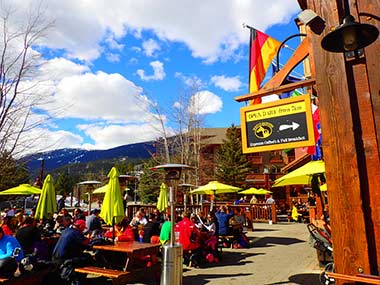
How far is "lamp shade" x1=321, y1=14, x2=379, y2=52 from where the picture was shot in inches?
127

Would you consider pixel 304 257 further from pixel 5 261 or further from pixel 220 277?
pixel 5 261

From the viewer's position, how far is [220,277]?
805 centimetres

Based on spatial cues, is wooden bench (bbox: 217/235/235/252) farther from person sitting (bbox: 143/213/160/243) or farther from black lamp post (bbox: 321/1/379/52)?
black lamp post (bbox: 321/1/379/52)

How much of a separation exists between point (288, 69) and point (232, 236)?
9.16 meters

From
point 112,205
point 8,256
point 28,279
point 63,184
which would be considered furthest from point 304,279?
point 63,184

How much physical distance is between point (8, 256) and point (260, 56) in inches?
260

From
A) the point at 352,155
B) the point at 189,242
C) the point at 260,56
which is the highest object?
the point at 260,56

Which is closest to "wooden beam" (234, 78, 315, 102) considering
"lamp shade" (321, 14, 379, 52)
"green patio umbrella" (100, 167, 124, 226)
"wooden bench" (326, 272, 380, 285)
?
"lamp shade" (321, 14, 379, 52)

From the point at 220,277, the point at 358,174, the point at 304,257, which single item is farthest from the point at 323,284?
the point at 358,174

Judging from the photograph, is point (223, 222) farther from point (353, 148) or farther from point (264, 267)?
point (353, 148)

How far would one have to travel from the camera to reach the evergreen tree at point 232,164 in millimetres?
38844

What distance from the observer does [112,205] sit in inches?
345

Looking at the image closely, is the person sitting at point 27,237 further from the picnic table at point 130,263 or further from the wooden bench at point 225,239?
the wooden bench at point 225,239

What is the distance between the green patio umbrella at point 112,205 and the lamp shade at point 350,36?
274 inches
